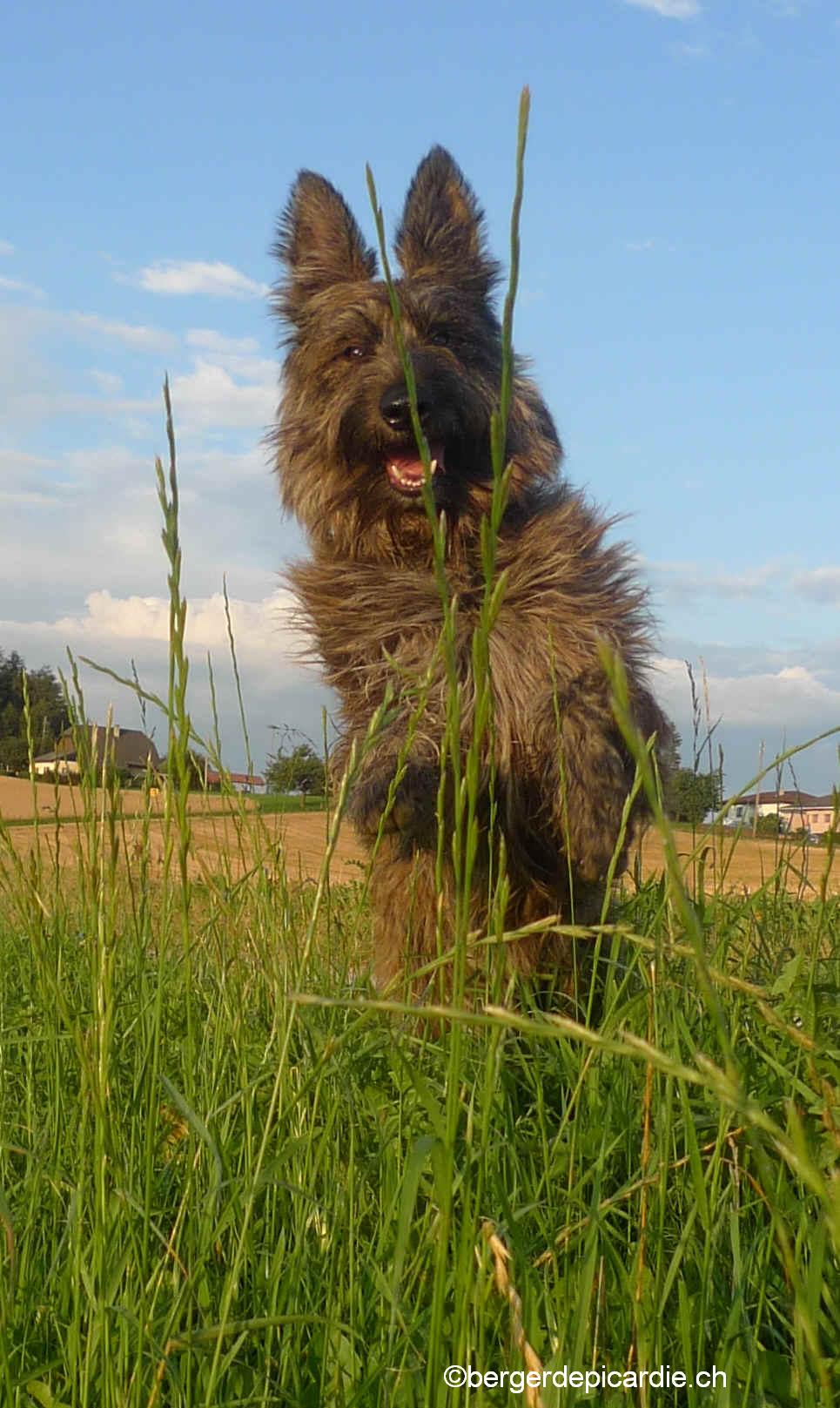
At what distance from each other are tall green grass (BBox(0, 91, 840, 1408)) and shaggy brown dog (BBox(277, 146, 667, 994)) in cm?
147

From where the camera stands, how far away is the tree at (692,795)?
10.6 ft

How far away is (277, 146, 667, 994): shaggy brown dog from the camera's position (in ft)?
11.6

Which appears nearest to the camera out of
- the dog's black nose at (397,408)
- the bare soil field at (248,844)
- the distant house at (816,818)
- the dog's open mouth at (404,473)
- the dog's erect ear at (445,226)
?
the bare soil field at (248,844)

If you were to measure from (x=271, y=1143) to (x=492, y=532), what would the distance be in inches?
46.0

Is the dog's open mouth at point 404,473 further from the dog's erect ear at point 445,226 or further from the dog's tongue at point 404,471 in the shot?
the dog's erect ear at point 445,226

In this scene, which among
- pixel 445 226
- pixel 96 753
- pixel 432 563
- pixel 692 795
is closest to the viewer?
pixel 96 753

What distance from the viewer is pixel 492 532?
2.38ft

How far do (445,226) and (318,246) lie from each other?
1.70ft

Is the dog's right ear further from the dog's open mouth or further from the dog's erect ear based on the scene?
the dog's open mouth

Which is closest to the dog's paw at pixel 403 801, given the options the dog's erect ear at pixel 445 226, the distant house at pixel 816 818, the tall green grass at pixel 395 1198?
the distant house at pixel 816 818

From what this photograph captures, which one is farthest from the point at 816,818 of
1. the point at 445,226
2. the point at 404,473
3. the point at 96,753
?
the point at 96,753

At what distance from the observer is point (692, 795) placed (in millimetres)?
3482

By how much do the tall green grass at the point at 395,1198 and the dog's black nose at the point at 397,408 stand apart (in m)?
2.15

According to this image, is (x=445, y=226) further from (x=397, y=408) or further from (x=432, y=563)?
(x=432, y=563)
